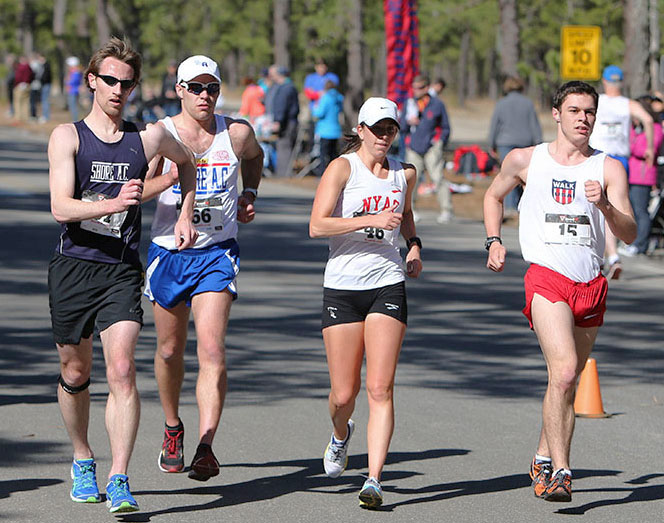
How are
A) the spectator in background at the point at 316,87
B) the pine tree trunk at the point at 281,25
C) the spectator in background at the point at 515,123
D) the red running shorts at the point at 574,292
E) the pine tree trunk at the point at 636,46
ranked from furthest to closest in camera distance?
the pine tree trunk at the point at 281,25 → the spectator in background at the point at 316,87 → the pine tree trunk at the point at 636,46 → the spectator in background at the point at 515,123 → the red running shorts at the point at 574,292

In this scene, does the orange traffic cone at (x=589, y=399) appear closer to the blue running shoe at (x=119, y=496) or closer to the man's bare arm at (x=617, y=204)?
the man's bare arm at (x=617, y=204)

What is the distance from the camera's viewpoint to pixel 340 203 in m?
6.82

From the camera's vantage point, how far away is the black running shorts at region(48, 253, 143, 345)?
6.29 m

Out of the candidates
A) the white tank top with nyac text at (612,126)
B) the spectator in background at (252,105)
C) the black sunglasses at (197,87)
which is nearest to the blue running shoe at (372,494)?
the black sunglasses at (197,87)

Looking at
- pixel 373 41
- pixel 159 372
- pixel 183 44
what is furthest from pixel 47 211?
pixel 183 44

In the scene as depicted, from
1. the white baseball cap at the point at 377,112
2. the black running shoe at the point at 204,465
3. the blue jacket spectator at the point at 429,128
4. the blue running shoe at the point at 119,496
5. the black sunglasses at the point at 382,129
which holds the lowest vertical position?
the black running shoe at the point at 204,465

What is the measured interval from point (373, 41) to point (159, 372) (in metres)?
58.2

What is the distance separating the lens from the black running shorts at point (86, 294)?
6.29 m

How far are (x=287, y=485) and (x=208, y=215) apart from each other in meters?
1.40

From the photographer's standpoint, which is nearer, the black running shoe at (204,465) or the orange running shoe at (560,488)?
the orange running shoe at (560,488)

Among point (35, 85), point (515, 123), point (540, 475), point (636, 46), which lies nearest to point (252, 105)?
point (636, 46)

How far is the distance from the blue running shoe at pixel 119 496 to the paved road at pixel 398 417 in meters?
0.16

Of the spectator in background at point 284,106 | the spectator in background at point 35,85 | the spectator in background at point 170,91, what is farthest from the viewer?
the spectator in background at point 35,85

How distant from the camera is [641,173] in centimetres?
1644
